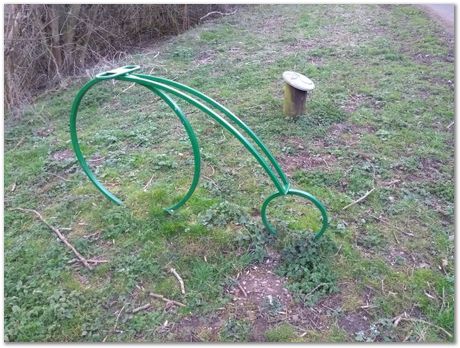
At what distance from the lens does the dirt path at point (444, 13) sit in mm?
6930

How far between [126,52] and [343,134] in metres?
4.41

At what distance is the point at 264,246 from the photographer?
113 inches

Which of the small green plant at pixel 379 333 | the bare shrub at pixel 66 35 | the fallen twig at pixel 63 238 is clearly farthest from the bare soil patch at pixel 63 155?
the small green plant at pixel 379 333

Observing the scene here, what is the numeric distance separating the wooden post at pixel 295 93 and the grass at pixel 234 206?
0.38 ft

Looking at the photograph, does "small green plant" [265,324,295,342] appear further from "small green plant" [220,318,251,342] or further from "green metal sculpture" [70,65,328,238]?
"green metal sculpture" [70,65,328,238]

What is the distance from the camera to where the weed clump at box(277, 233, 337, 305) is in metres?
2.57

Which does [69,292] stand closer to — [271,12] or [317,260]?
[317,260]

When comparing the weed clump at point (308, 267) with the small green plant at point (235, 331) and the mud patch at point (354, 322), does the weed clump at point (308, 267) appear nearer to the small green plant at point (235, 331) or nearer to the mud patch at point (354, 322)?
the mud patch at point (354, 322)

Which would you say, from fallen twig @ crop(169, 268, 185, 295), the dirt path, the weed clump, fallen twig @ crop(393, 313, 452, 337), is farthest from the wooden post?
the dirt path

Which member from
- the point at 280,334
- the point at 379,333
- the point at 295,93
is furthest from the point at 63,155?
the point at 379,333

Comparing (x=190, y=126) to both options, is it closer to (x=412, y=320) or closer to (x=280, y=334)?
(x=280, y=334)

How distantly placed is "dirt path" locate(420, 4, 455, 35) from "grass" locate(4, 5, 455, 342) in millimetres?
1318

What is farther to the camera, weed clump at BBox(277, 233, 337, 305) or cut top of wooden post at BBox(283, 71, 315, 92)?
cut top of wooden post at BBox(283, 71, 315, 92)

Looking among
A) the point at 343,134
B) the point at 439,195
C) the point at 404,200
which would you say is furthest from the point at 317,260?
the point at 343,134
